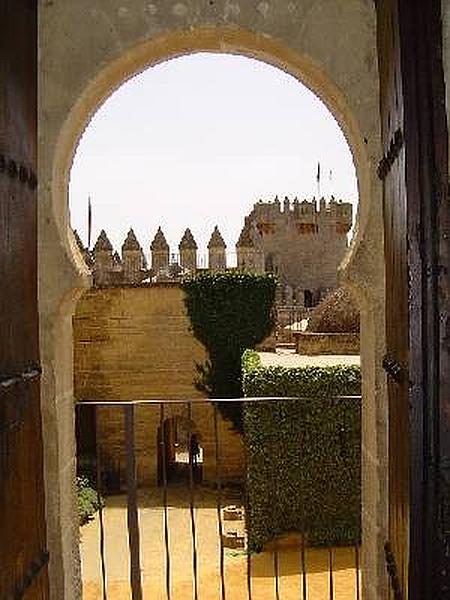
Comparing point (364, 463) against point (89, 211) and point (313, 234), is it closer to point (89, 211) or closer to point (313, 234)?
point (313, 234)

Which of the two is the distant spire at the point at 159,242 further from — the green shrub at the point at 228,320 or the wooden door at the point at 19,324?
the wooden door at the point at 19,324

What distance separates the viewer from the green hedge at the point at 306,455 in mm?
13023

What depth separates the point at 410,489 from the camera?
7.15 feet

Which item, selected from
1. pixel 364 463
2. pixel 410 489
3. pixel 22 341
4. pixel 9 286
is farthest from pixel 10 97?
pixel 364 463

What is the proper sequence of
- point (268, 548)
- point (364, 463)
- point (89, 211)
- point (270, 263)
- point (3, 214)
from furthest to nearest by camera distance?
point (89, 211), point (270, 263), point (268, 548), point (364, 463), point (3, 214)

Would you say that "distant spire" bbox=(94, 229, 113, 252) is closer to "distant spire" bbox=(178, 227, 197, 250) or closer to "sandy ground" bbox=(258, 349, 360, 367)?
"distant spire" bbox=(178, 227, 197, 250)

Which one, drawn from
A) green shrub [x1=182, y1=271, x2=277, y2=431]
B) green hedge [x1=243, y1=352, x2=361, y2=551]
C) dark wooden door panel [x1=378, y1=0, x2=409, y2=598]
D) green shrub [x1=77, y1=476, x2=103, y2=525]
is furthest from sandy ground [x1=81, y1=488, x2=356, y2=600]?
dark wooden door panel [x1=378, y1=0, x2=409, y2=598]

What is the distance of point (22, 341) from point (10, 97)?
867 millimetres

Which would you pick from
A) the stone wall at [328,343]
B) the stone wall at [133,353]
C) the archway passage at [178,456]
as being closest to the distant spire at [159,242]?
the stone wall at [133,353]

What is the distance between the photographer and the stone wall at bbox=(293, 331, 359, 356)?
18234 millimetres

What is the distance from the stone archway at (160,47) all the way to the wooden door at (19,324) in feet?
0.60

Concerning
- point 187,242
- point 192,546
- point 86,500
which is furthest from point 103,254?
point 192,546

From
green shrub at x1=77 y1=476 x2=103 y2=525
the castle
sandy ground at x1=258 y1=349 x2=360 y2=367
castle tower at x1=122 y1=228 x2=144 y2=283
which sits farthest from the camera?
the castle

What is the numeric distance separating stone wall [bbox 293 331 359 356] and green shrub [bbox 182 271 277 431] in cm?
121
